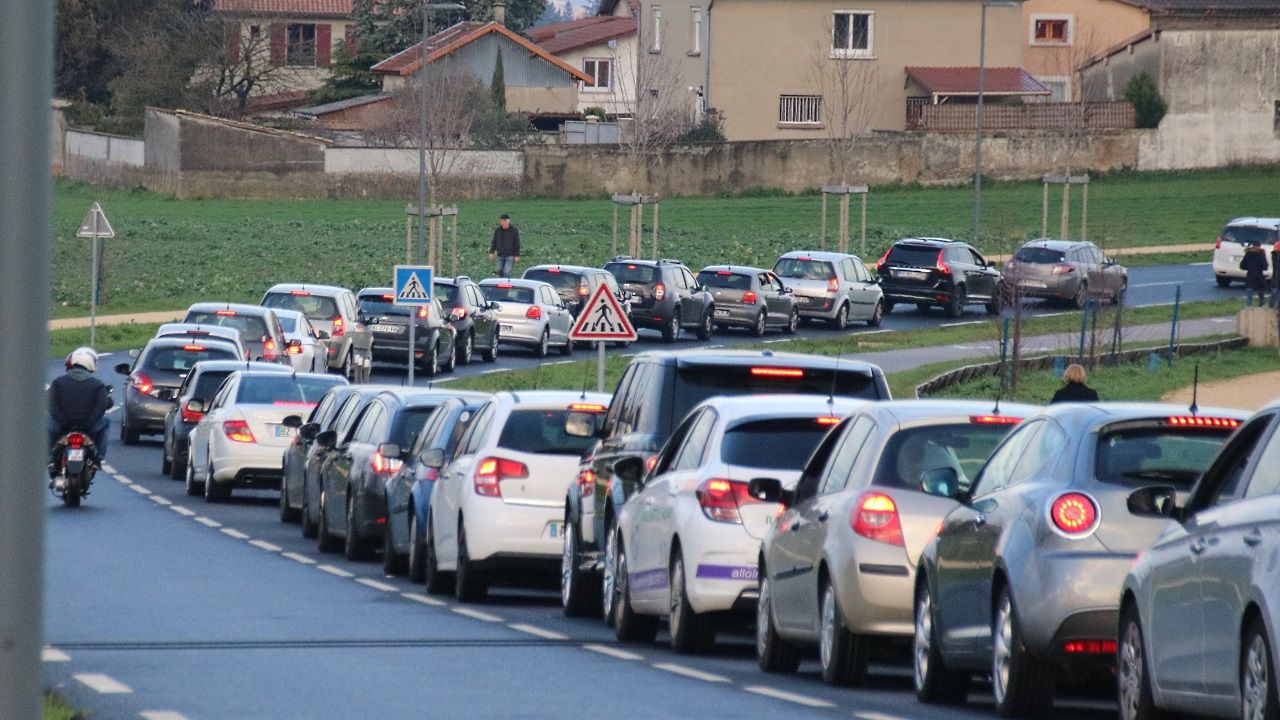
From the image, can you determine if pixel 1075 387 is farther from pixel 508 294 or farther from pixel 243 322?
pixel 508 294

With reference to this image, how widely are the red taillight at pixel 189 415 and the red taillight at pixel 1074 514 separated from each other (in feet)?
70.6

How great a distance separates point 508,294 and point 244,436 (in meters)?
21.2

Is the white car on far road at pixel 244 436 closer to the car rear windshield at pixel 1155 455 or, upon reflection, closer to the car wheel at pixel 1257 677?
the car rear windshield at pixel 1155 455

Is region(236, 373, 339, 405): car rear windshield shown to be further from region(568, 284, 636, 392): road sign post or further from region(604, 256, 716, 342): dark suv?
region(604, 256, 716, 342): dark suv

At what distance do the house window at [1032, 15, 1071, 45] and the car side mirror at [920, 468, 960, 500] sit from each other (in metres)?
92.0

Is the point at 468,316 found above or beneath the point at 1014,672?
above

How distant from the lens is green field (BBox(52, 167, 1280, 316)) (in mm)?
67375

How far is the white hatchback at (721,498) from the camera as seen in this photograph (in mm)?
14000

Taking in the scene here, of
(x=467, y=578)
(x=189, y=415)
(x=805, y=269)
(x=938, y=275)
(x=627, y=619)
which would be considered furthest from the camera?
(x=938, y=275)

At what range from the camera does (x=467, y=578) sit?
701 inches

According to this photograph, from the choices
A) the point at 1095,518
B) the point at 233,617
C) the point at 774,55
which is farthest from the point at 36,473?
the point at 774,55

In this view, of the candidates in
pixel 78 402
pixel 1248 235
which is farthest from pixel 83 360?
pixel 1248 235

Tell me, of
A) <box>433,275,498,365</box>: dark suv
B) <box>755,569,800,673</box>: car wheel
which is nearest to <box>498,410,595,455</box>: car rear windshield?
<box>755,569,800,673</box>: car wheel

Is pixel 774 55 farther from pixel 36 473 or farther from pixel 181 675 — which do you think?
pixel 36 473
